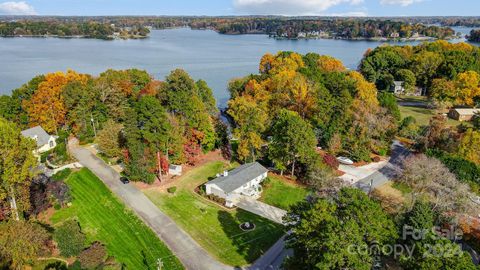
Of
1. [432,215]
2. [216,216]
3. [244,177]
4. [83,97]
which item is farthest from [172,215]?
[83,97]

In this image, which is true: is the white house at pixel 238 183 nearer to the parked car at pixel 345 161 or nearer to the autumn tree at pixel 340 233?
the parked car at pixel 345 161

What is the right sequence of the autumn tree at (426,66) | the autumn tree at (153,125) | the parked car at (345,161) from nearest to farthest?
the autumn tree at (153,125), the parked car at (345,161), the autumn tree at (426,66)

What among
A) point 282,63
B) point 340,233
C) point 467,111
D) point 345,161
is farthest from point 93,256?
point 467,111

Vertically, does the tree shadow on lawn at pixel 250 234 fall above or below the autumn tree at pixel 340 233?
below

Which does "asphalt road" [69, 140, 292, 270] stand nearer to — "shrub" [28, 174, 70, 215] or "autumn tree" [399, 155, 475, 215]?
"shrub" [28, 174, 70, 215]

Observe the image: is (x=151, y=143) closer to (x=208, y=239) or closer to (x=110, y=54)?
(x=208, y=239)

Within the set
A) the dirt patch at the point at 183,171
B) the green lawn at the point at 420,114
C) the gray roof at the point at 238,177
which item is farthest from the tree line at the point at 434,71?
the dirt patch at the point at 183,171

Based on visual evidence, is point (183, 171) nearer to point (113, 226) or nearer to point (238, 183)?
point (238, 183)
